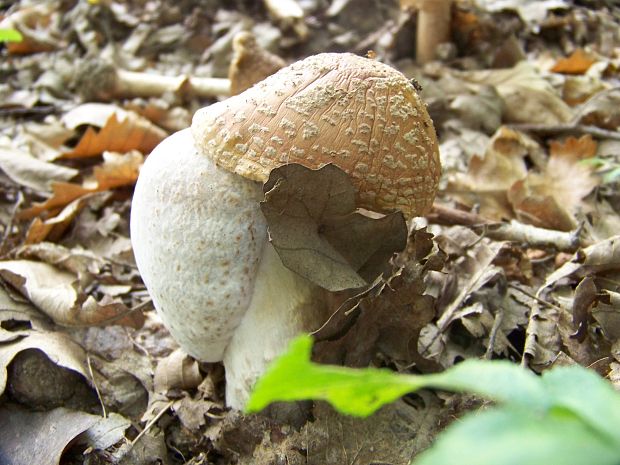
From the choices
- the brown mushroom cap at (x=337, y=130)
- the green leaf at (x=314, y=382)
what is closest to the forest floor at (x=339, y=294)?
the brown mushroom cap at (x=337, y=130)

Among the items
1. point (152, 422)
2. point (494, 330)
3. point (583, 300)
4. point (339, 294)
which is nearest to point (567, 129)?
point (583, 300)

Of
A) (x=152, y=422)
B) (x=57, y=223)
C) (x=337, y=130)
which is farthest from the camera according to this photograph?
(x=57, y=223)

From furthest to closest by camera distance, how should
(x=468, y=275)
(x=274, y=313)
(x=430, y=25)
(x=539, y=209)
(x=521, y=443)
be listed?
(x=430, y=25)
(x=539, y=209)
(x=468, y=275)
(x=274, y=313)
(x=521, y=443)

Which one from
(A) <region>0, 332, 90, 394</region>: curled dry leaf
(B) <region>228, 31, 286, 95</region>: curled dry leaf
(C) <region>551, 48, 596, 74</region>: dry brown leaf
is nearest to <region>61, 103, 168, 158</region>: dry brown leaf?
(B) <region>228, 31, 286, 95</region>: curled dry leaf

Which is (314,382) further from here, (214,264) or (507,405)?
(214,264)

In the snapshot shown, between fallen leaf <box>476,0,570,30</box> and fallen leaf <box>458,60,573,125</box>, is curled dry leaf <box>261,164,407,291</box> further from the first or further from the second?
fallen leaf <box>476,0,570,30</box>

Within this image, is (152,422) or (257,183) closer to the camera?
(257,183)

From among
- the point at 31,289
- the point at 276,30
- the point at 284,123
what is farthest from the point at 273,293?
the point at 276,30
